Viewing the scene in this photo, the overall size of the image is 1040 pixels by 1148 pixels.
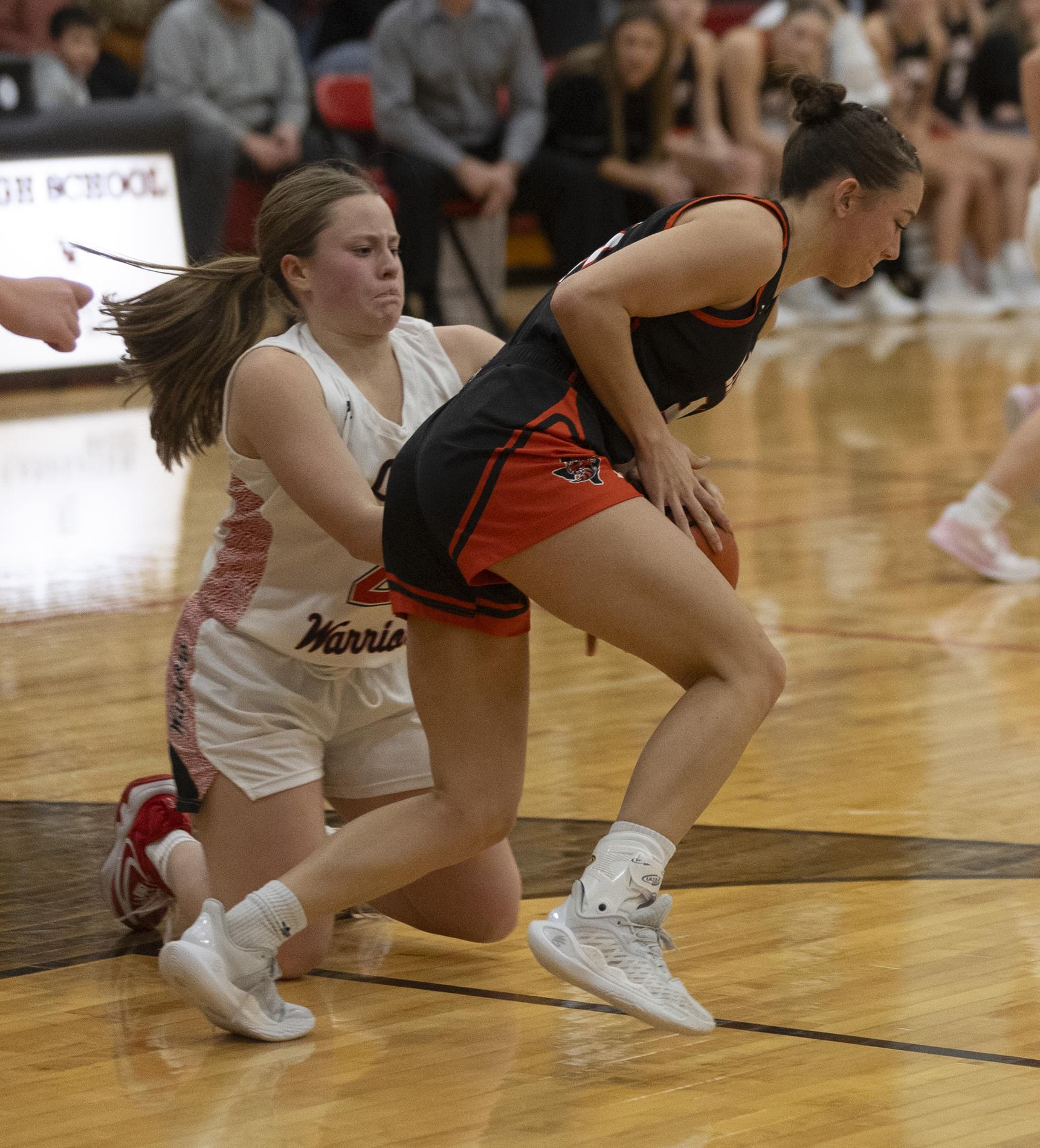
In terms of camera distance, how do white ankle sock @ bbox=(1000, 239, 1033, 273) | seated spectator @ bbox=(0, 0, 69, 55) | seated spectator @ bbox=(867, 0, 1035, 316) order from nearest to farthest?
seated spectator @ bbox=(0, 0, 69, 55) → seated spectator @ bbox=(867, 0, 1035, 316) → white ankle sock @ bbox=(1000, 239, 1033, 273)

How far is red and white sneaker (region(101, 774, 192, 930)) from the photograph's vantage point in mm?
2879

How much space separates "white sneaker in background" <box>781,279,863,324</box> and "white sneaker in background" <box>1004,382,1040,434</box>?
256 inches

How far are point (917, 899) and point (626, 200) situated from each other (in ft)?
27.2

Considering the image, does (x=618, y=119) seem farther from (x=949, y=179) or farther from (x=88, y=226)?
(x=88, y=226)

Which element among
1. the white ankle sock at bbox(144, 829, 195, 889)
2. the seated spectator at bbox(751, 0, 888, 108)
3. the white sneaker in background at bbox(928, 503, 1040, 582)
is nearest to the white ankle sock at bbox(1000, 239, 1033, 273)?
the seated spectator at bbox(751, 0, 888, 108)

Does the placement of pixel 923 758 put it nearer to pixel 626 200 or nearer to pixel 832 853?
pixel 832 853

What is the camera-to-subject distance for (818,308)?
1214 cm

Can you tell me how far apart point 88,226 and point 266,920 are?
6711 mm

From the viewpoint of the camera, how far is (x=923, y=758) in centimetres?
374

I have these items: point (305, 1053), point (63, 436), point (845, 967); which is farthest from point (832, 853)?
point (63, 436)

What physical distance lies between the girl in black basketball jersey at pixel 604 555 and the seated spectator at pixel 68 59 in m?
7.60

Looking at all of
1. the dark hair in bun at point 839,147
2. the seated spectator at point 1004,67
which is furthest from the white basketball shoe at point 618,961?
the seated spectator at point 1004,67

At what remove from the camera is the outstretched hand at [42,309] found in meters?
2.90

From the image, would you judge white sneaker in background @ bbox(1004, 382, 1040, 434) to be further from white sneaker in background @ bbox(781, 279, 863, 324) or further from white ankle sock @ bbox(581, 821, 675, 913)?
white sneaker in background @ bbox(781, 279, 863, 324)
